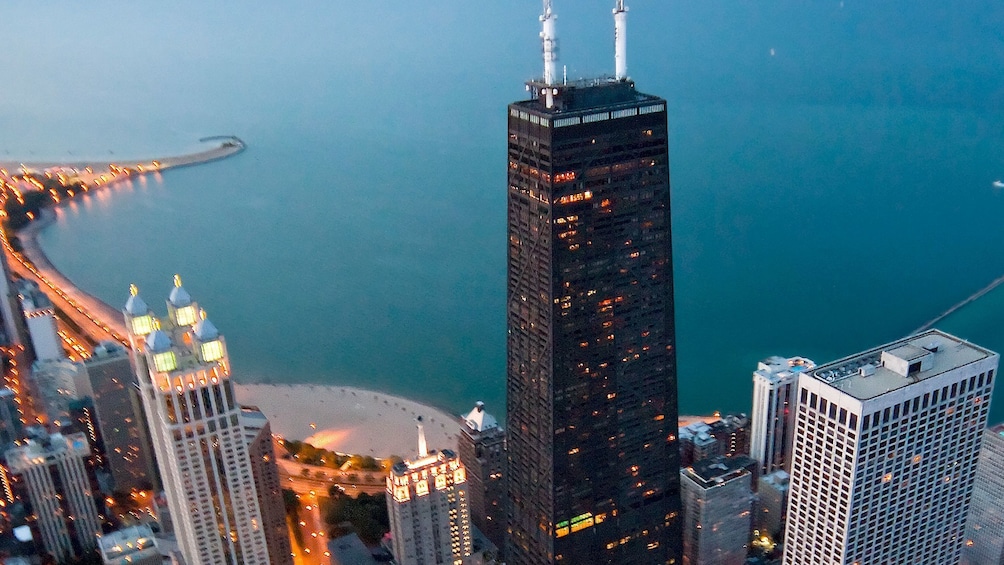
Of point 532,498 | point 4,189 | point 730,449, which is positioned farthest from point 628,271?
point 4,189

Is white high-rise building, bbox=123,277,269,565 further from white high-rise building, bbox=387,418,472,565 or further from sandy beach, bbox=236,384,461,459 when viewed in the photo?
sandy beach, bbox=236,384,461,459

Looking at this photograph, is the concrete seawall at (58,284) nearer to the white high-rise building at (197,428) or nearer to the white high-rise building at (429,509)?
the white high-rise building at (429,509)

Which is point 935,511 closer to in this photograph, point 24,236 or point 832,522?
point 832,522

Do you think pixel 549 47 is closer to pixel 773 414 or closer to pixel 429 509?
pixel 429 509

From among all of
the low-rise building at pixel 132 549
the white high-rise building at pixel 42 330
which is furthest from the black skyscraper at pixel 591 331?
the white high-rise building at pixel 42 330

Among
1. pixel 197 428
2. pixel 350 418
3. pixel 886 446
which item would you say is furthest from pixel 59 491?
pixel 886 446

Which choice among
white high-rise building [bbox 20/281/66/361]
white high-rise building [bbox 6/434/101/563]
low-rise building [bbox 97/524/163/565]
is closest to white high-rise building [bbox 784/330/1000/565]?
low-rise building [bbox 97/524/163/565]
